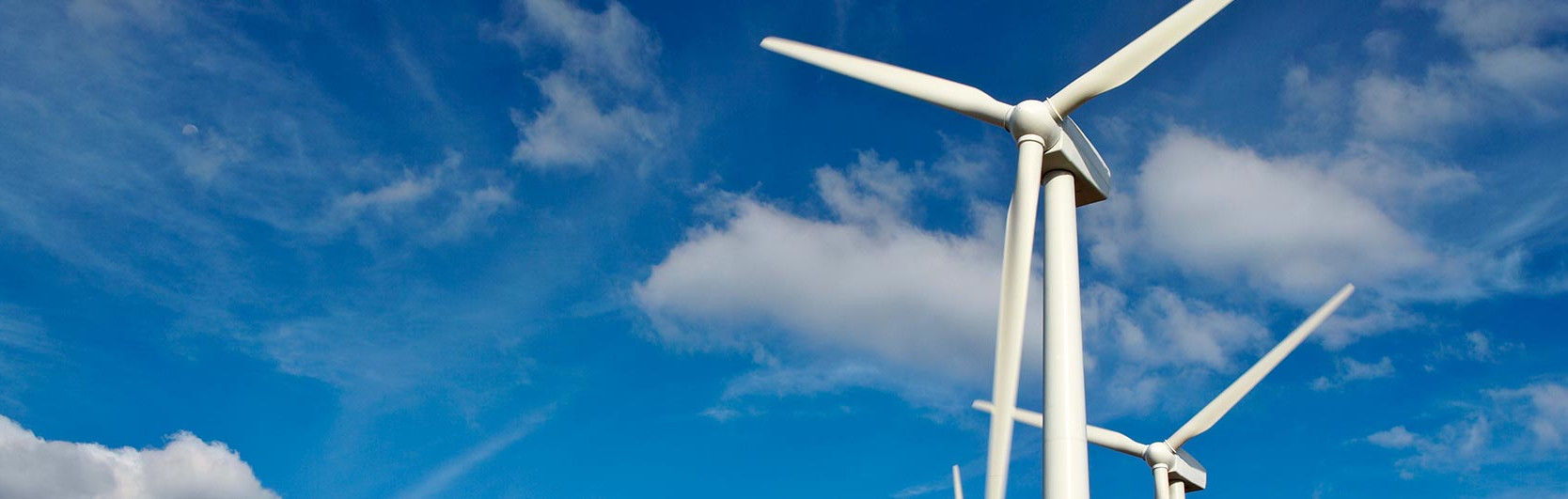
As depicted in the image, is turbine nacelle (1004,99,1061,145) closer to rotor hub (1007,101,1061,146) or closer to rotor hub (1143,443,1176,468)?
rotor hub (1007,101,1061,146)

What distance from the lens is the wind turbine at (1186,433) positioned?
4544 cm

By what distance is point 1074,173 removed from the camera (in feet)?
89.2

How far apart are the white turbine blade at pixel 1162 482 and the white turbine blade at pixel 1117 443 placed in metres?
1.17

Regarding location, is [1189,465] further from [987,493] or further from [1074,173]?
→ [987,493]

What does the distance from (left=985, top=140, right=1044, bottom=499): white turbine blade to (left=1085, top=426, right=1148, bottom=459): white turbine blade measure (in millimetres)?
32568

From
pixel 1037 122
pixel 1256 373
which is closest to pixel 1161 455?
pixel 1256 373

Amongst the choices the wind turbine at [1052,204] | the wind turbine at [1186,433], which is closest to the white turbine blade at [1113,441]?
the wind turbine at [1186,433]

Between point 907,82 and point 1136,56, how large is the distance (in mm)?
6331

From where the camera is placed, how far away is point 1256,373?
45281mm

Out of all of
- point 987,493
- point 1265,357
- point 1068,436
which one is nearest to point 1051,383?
point 1068,436

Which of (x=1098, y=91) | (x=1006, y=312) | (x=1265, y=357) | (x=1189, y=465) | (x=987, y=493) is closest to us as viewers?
(x=987, y=493)

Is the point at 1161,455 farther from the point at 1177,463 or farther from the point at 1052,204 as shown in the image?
the point at 1052,204

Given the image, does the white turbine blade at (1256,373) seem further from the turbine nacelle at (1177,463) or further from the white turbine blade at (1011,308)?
the white turbine blade at (1011,308)

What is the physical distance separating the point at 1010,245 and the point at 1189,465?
37.5 meters
